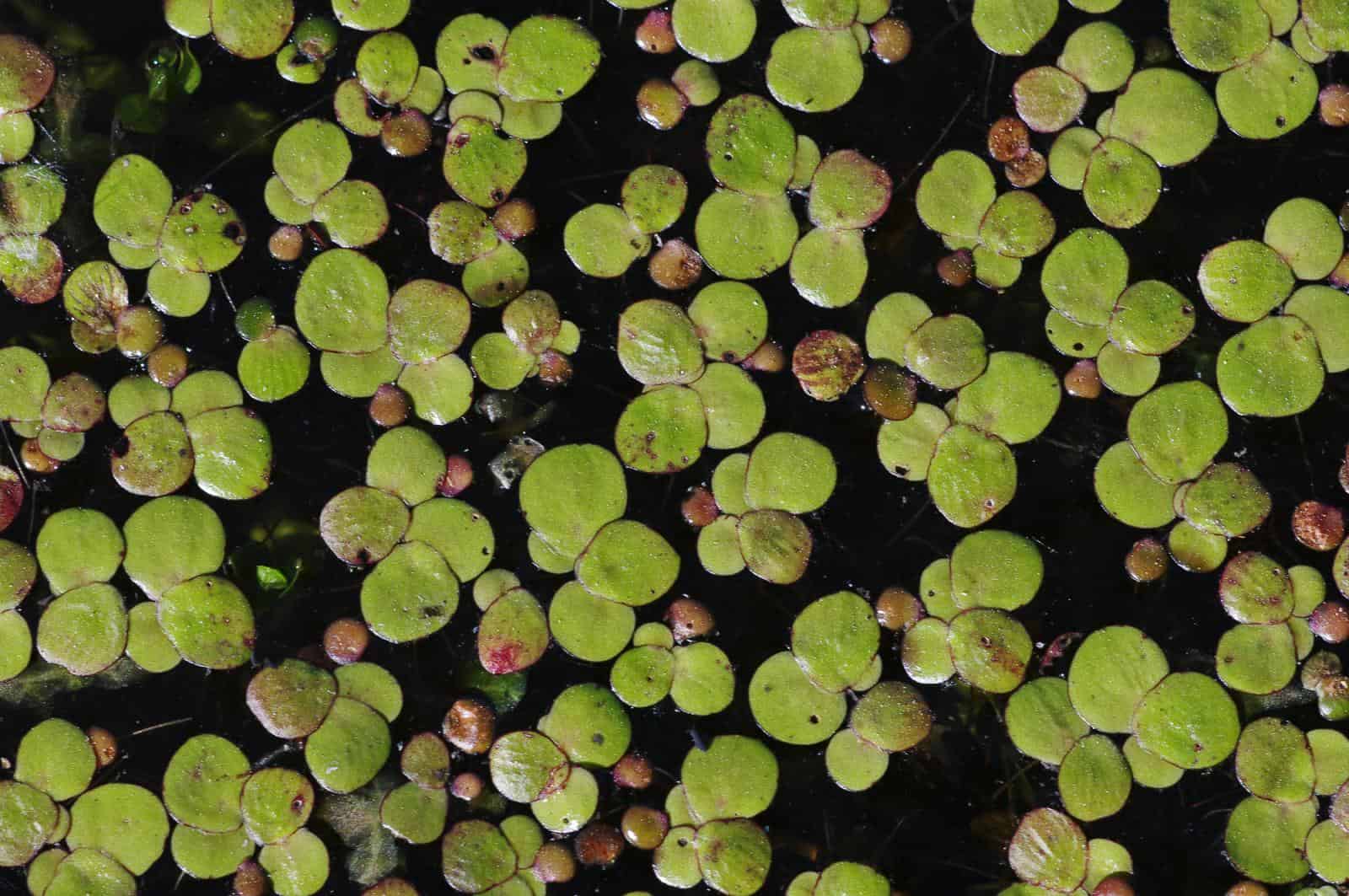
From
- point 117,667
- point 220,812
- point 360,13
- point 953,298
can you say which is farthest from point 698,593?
point 360,13

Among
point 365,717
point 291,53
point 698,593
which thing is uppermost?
point 291,53

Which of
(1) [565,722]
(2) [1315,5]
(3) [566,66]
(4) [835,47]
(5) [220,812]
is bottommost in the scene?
(5) [220,812]

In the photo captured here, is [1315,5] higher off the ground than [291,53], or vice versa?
[1315,5]

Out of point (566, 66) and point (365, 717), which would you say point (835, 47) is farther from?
point (365, 717)

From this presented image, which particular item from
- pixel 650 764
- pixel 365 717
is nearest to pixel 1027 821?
pixel 650 764

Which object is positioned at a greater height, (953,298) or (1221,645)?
Result: (953,298)

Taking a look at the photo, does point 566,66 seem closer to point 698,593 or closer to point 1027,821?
point 698,593
